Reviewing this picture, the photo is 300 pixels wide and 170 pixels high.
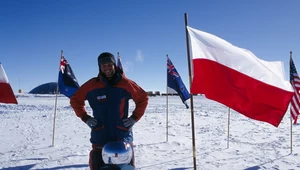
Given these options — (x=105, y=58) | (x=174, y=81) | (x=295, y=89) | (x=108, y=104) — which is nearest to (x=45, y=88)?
(x=174, y=81)

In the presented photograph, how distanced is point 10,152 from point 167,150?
469 centimetres

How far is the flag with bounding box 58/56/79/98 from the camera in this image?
7.73 meters

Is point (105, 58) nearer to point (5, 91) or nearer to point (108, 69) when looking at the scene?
point (108, 69)

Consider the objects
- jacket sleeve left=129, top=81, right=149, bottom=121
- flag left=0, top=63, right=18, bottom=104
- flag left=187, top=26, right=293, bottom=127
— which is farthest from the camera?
→ flag left=0, top=63, right=18, bottom=104

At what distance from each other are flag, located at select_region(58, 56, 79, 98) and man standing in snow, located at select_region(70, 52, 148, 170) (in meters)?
4.84

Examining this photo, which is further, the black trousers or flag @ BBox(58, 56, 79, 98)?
flag @ BBox(58, 56, 79, 98)

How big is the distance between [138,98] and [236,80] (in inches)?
71.8

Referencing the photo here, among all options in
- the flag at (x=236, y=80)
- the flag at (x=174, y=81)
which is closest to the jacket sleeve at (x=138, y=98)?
the flag at (x=236, y=80)

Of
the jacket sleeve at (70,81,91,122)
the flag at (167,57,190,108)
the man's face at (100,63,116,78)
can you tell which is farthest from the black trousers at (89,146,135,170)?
the flag at (167,57,190,108)

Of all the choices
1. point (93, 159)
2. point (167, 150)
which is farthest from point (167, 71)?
point (93, 159)

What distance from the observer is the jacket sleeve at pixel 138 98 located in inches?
122

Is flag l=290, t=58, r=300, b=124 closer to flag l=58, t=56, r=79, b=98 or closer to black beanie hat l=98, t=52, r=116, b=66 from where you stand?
black beanie hat l=98, t=52, r=116, b=66

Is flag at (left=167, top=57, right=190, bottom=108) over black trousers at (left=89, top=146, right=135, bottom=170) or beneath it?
Result: over

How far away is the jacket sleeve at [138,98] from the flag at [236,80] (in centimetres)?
102
